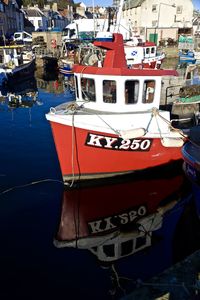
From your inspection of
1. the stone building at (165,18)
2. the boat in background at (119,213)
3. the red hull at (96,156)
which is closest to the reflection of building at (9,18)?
the stone building at (165,18)

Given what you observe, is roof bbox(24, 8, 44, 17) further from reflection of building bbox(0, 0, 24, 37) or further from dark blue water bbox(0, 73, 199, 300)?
dark blue water bbox(0, 73, 199, 300)

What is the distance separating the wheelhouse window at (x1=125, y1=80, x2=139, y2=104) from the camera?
37.4 feet

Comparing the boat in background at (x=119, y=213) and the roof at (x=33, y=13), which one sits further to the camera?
the roof at (x=33, y=13)

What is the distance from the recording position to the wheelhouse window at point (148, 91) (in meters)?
11.6

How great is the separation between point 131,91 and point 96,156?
2.65m

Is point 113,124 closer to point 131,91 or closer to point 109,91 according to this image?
point 109,91

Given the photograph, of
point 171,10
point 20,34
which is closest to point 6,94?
point 20,34

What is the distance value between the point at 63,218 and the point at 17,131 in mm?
9608

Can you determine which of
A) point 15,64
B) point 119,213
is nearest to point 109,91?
point 119,213

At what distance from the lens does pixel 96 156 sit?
11.4m

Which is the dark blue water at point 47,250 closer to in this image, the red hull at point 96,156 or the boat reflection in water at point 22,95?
the red hull at point 96,156

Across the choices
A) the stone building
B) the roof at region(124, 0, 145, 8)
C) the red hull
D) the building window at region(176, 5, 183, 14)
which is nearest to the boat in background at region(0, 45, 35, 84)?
the red hull

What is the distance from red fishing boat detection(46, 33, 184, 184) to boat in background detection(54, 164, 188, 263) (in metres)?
0.64

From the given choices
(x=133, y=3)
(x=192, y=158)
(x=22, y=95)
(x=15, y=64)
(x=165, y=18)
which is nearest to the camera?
(x=192, y=158)
